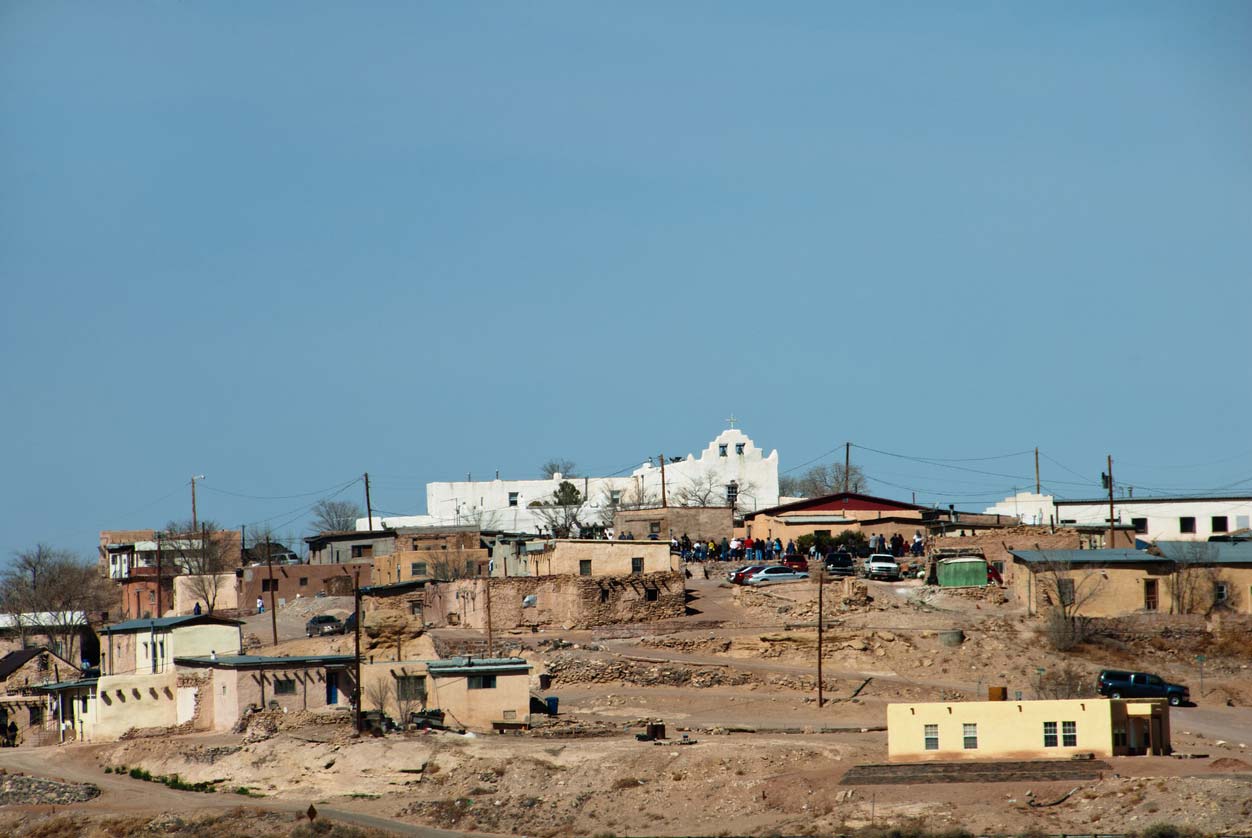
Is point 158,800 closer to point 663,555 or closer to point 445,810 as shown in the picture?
point 445,810

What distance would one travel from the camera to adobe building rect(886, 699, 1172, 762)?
49.7 meters

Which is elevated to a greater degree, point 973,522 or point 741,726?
point 973,522

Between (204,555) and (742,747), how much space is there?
62.1 m

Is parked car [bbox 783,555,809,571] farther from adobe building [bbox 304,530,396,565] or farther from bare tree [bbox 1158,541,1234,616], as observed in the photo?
adobe building [bbox 304,530,396,565]

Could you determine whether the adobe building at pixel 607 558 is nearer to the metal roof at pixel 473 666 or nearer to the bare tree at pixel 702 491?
the metal roof at pixel 473 666

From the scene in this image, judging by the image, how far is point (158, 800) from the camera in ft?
172

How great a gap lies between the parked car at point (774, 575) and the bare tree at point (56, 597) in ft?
114

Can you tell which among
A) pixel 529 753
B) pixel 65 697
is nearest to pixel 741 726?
pixel 529 753

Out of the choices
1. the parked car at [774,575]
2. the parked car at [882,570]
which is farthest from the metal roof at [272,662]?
the parked car at [882,570]

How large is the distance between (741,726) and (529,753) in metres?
7.50

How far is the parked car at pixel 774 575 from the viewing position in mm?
73188

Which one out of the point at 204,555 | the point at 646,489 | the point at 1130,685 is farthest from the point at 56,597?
the point at 1130,685

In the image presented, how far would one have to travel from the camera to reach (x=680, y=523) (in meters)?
93.7

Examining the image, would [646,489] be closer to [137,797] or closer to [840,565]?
[840,565]
